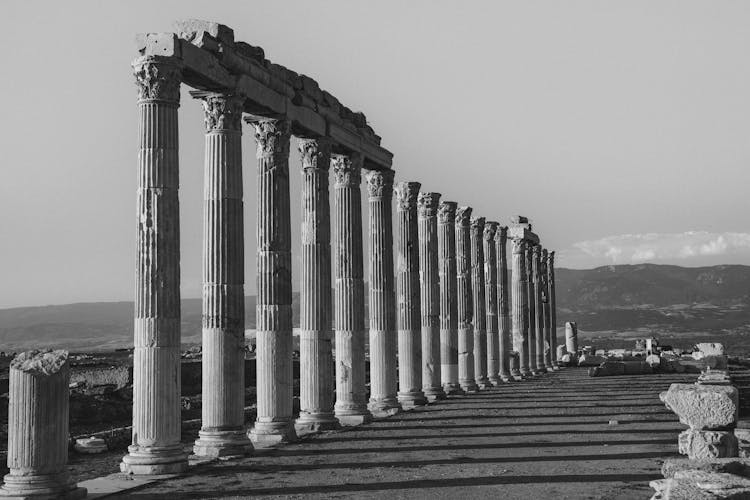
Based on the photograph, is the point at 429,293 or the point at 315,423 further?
the point at 429,293

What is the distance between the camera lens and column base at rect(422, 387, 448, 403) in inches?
1309

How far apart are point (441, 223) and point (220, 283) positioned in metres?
18.3

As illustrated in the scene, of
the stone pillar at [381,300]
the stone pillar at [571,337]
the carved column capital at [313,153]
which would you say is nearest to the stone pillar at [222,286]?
the carved column capital at [313,153]

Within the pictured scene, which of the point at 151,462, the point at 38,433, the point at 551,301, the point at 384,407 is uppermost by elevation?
the point at 551,301

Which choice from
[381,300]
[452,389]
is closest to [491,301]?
[452,389]

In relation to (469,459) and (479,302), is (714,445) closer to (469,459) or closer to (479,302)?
(469,459)

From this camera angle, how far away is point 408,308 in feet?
103

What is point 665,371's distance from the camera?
49688 mm

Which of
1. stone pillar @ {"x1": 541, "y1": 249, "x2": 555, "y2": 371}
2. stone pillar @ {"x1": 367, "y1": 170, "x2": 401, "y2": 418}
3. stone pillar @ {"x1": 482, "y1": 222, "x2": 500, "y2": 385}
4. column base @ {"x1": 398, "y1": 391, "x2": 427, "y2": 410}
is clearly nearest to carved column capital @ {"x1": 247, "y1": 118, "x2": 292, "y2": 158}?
stone pillar @ {"x1": 367, "y1": 170, "x2": 401, "y2": 418}

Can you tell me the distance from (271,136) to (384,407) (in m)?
9.94

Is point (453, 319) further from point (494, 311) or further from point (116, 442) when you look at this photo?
point (116, 442)

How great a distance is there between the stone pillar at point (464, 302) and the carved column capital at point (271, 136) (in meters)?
17.1

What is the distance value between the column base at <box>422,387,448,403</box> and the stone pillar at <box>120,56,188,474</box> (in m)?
16.7

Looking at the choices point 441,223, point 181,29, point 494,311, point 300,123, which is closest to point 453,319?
point 441,223
